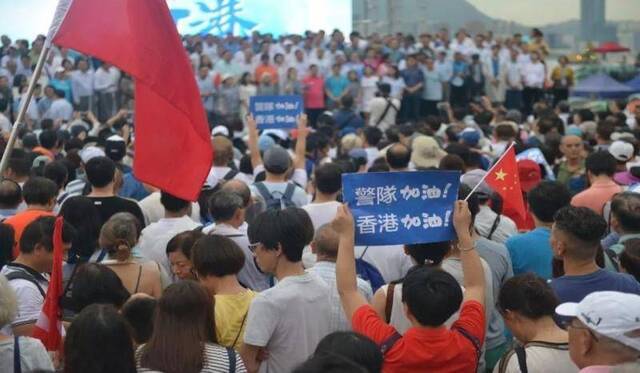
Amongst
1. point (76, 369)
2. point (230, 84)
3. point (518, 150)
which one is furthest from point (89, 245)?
point (230, 84)

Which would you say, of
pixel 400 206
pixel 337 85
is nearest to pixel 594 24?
pixel 337 85

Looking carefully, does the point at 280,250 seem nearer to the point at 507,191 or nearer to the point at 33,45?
the point at 507,191

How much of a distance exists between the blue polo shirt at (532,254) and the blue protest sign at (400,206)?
172 cm

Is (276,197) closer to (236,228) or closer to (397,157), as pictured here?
(397,157)

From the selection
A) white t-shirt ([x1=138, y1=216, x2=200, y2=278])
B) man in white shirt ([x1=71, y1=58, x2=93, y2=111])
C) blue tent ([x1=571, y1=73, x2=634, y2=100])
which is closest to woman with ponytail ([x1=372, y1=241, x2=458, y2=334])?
white t-shirt ([x1=138, y1=216, x2=200, y2=278])

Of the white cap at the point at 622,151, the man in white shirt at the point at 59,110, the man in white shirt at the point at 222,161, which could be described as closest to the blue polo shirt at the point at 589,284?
the man in white shirt at the point at 222,161

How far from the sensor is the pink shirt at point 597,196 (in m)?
8.68

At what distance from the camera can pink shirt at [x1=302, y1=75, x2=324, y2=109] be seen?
25938 mm

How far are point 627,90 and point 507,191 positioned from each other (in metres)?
19.8

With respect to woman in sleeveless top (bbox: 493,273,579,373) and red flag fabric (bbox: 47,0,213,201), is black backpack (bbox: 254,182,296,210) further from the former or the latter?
woman in sleeveless top (bbox: 493,273,579,373)

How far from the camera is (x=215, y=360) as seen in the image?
4.76m

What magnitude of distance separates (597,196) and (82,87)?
17.8m

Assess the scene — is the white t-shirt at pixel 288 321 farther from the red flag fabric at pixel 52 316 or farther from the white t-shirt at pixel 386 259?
the white t-shirt at pixel 386 259

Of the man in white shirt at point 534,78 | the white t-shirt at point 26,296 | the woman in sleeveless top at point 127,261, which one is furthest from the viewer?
the man in white shirt at point 534,78
